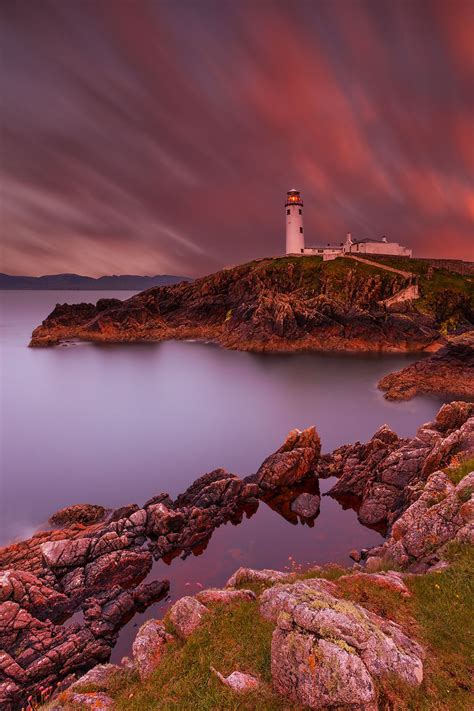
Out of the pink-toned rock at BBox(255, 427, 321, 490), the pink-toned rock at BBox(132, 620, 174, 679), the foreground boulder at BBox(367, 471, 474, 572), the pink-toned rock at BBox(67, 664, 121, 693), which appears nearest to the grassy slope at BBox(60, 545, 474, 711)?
the pink-toned rock at BBox(132, 620, 174, 679)

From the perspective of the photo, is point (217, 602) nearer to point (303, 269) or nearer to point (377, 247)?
point (303, 269)

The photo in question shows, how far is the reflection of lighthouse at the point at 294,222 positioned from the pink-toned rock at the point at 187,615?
145786mm

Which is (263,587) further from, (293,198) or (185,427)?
(293,198)

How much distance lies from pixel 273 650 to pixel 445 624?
5.80m

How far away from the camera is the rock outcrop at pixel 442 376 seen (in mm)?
51719

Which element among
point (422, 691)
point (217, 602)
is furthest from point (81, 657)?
point (422, 691)

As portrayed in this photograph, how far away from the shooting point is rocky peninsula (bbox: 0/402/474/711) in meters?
→ 8.96

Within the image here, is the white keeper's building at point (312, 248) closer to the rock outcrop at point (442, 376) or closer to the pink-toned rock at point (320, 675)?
the rock outcrop at point (442, 376)

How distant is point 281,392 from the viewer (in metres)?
60.0

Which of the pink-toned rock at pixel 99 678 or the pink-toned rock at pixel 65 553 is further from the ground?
the pink-toned rock at pixel 99 678

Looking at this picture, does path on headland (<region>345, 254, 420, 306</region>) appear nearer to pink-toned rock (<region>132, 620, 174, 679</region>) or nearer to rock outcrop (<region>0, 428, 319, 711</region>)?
rock outcrop (<region>0, 428, 319, 711</region>)

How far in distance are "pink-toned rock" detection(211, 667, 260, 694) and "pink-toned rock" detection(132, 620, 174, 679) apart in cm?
250

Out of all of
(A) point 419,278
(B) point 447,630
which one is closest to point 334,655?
(B) point 447,630

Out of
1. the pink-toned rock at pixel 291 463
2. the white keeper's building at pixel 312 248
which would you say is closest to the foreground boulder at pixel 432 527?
the pink-toned rock at pixel 291 463
